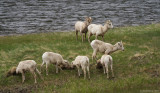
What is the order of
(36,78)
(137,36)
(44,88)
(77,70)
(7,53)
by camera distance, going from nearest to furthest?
(44,88) → (36,78) → (77,70) → (7,53) → (137,36)

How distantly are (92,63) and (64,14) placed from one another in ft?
112

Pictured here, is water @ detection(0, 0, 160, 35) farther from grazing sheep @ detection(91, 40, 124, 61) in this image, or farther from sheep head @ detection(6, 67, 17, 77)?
sheep head @ detection(6, 67, 17, 77)

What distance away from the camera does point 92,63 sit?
71.4 feet

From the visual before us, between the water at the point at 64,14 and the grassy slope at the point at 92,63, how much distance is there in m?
14.2

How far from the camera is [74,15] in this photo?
54188 millimetres

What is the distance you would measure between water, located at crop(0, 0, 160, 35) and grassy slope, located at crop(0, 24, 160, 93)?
1424 cm

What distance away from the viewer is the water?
148 ft

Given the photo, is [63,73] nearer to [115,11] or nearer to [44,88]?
[44,88]

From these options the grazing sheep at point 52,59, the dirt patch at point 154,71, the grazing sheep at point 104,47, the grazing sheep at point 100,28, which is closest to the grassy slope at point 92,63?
the dirt patch at point 154,71

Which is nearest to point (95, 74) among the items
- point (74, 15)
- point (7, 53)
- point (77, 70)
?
point (77, 70)

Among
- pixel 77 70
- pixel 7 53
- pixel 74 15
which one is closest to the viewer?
pixel 77 70

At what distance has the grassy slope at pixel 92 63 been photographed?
18141mm

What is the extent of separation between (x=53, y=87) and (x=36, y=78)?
5.63 feet

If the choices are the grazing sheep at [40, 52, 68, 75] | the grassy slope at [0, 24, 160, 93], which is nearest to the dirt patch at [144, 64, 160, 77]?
the grassy slope at [0, 24, 160, 93]
